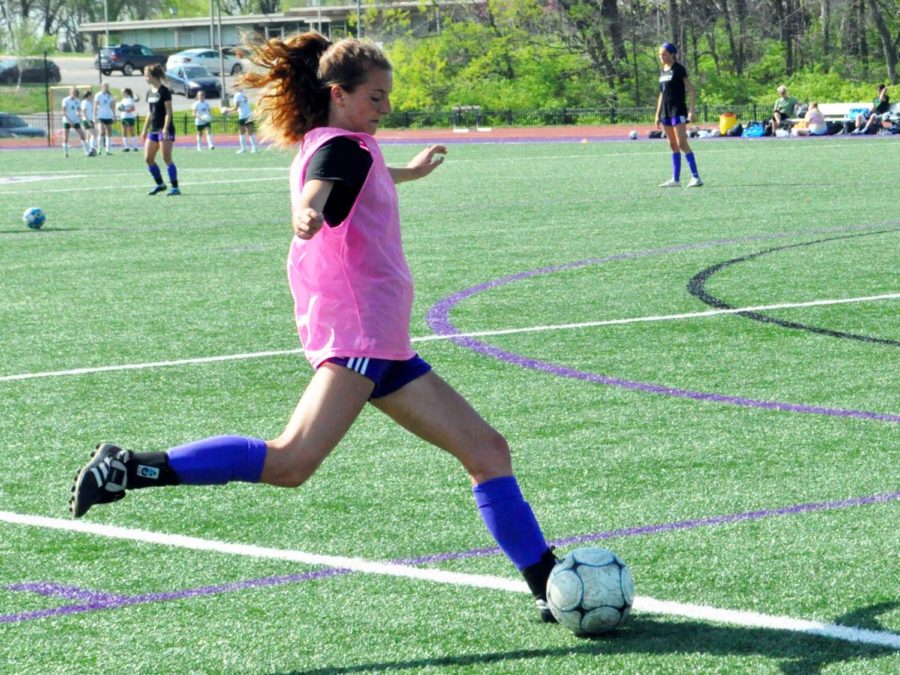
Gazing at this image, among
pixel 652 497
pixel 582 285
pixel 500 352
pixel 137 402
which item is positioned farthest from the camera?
pixel 582 285

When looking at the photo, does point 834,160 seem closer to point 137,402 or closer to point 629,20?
point 137,402

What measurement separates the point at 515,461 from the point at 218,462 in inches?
86.9

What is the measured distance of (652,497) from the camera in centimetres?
535

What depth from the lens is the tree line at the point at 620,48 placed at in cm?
6162

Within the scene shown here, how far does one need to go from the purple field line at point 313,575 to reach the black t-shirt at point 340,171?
→ 49.0 inches

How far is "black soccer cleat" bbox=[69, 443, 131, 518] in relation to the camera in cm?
395

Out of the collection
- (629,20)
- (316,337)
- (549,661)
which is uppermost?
(629,20)

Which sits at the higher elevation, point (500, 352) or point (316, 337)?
point (316, 337)

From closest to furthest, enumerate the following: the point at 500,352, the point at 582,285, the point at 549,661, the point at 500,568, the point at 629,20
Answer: the point at 549,661, the point at 500,568, the point at 500,352, the point at 582,285, the point at 629,20

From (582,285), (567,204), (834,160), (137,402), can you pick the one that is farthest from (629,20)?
(137,402)

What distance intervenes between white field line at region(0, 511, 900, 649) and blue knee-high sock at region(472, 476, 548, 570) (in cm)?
21

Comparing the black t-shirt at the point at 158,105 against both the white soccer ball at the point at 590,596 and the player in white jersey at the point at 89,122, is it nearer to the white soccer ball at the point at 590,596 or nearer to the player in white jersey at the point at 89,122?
the white soccer ball at the point at 590,596

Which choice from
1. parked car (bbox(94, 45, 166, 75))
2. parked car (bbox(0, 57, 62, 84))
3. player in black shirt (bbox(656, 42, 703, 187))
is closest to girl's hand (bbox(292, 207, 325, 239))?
player in black shirt (bbox(656, 42, 703, 187))

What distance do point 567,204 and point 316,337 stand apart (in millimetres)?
15198
